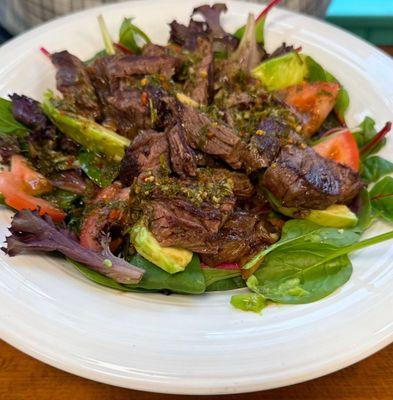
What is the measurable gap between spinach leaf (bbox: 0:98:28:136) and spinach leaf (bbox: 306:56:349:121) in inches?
69.3

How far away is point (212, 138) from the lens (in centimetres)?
230

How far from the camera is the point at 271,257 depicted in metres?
2.15

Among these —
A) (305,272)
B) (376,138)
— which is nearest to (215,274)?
(305,272)

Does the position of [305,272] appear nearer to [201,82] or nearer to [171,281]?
[171,281]

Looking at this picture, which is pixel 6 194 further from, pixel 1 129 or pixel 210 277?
pixel 210 277

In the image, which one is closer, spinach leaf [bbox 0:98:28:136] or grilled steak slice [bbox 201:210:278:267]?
grilled steak slice [bbox 201:210:278:267]

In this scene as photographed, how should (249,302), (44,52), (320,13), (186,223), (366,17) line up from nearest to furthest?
(249,302) → (186,223) → (44,52) → (320,13) → (366,17)

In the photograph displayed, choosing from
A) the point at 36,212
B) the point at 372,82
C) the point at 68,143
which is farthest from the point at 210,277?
the point at 372,82

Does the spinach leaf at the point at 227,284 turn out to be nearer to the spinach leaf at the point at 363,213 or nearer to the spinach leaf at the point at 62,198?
the spinach leaf at the point at 363,213

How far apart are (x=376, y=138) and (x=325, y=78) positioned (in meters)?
0.58

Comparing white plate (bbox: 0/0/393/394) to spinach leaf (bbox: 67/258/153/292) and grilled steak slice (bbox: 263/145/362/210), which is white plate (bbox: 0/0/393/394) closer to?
spinach leaf (bbox: 67/258/153/292)

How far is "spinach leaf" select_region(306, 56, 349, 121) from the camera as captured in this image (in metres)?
2.90

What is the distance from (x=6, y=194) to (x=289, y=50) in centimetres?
193

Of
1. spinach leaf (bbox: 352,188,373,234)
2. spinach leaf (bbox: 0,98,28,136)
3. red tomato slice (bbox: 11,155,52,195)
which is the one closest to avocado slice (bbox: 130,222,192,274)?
red tomato slice (bbox: 11,155,52,195)
